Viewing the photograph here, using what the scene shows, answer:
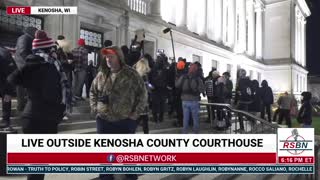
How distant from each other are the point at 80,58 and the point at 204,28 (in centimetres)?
1927

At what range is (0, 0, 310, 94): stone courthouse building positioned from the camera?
41.2 ft

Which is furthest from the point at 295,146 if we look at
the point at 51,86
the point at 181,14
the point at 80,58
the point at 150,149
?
the point at 181,14

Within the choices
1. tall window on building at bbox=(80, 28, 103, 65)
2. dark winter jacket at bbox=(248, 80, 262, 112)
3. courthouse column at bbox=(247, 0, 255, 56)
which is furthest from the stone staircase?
courthouse column at bbox=(247, 0, 255, 56)

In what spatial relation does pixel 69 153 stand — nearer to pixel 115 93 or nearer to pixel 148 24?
pixel 115 93

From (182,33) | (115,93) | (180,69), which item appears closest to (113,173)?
(115,93)

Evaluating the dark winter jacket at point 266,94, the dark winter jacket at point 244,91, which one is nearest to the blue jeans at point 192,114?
the dark winter jacket at point 244,91

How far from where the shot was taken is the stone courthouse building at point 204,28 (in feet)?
41.2

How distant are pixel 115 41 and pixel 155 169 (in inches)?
467

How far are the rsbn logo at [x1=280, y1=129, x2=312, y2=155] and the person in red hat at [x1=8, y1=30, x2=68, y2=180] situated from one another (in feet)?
8.47

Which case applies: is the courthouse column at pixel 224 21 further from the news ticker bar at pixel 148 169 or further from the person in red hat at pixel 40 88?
the person in red hat at pixel 40 88

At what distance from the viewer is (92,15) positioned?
13.8 meters

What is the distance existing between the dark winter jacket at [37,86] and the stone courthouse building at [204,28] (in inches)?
310

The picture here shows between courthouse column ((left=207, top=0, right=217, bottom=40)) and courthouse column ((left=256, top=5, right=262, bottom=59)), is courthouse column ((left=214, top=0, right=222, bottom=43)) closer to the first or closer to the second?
courthouse column ((left=207, top=0, right=217, bottom=40))

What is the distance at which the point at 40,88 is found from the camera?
11.7 feet
